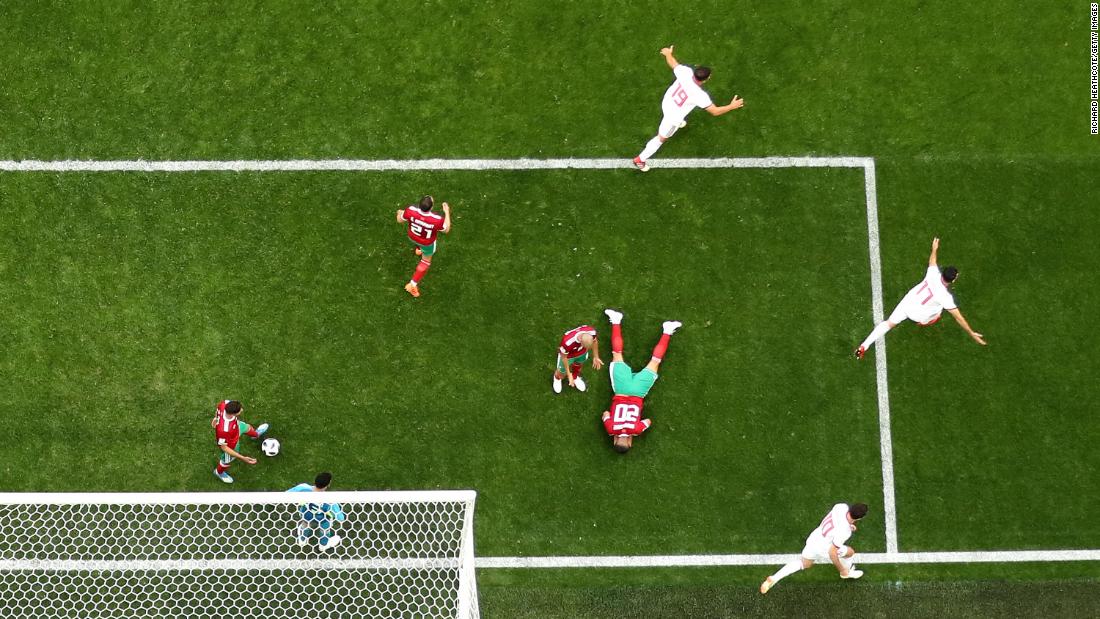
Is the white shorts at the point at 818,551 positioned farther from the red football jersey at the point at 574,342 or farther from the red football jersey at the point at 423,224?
the red football jersey at the point at 423,224

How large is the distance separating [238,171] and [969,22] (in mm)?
8153

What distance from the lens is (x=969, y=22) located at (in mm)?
10242

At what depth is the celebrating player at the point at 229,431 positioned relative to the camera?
8805mm

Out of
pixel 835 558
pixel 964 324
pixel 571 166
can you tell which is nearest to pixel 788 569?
pixel 835 558

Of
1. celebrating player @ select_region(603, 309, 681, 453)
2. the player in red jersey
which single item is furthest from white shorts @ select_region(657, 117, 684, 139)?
the player in red jersey

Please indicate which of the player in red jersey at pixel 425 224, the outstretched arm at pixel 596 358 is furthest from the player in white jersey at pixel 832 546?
the player in red jersey at pixel 425 224

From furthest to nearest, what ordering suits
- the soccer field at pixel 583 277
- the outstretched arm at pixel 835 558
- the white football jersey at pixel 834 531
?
1. the soccer field at pixel 583 277
2. the outstretched arm at pixel 835 558
3. the white football jersey at pixel 834 531

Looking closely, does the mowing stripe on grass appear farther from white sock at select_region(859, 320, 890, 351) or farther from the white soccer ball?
the white soccer ball

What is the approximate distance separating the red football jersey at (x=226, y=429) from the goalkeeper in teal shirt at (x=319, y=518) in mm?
755

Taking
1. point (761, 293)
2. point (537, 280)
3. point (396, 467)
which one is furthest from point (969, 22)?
point (396, 467)

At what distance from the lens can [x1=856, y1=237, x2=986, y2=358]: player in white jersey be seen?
29.3 ft

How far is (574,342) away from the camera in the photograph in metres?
9.09

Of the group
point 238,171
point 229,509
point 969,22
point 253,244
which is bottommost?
point 229,509

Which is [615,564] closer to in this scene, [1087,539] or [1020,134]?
[1087,539]
